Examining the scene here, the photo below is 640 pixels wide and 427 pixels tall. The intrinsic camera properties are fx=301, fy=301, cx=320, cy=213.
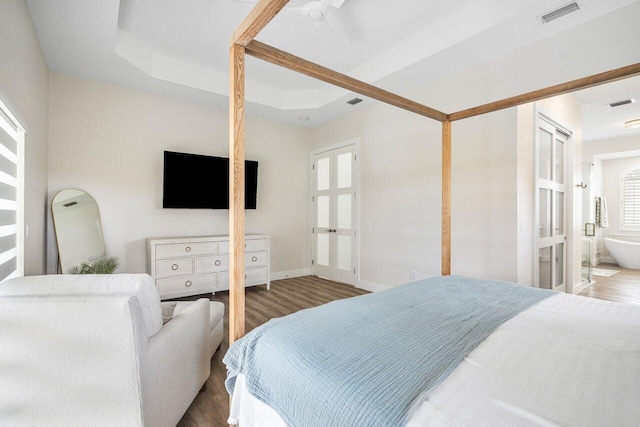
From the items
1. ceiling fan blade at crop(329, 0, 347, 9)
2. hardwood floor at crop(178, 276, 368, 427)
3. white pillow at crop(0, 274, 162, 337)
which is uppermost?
ceiling fan blade at crop(329, 0, 347, 9)

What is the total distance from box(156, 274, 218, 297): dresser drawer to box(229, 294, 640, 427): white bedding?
9.36 ft

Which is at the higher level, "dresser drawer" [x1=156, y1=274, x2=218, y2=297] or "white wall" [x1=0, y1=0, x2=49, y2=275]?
"white wall" [x1=0, y1=0, x2=49, y2=275]

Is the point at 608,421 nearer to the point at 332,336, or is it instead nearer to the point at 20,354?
the point at 332,336

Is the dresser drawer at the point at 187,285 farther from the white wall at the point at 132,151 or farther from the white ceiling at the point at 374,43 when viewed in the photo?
the white ceiling at the point at 374,43

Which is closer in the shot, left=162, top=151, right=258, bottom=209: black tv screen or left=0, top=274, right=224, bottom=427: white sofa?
left=0, top=274, right=224, bottom=427: white sofa

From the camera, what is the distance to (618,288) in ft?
14.3

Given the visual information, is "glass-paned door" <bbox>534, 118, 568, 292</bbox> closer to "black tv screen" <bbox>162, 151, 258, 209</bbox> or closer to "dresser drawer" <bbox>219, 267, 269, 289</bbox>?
"dresser drawer" <bbox>219, 267, 269, 289</bbox>

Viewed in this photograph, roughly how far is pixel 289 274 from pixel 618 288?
496 centimetres

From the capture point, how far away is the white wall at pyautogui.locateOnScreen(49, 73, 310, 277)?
3.51 metres

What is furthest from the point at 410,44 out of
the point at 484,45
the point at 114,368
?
the point at 114,368

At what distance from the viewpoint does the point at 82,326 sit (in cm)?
115

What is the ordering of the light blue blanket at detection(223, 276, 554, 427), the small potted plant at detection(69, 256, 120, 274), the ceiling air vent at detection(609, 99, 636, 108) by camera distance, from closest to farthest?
the light blue blanket at detection(223, 276, 554, 427)
the small potted plant at detection(69, 256, 120, 274)
the ceiling air vent at detection(609, 99, 636, 108)

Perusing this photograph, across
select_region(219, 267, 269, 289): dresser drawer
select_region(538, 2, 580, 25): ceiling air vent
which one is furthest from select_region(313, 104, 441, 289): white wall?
select_region(219, 267, 269, 289): dresser drawer

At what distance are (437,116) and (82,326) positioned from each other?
254cm
